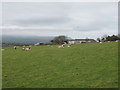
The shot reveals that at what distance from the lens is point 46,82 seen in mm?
11422

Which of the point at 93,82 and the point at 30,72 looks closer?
the point at 93,82

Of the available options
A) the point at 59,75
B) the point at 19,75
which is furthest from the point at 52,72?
the point at 19,75

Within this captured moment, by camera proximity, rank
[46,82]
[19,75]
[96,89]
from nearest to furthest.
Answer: [96,89], [46,82], [19,75]

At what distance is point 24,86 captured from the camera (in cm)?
1082

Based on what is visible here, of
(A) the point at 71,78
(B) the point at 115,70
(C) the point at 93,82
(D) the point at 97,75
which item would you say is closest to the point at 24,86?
(A) the point at 71,78

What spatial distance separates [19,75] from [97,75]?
15.9ft

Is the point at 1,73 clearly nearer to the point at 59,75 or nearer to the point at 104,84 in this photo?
the point at 59,75

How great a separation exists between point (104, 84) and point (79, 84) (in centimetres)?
122

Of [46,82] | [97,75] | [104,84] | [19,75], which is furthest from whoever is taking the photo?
[19,75]

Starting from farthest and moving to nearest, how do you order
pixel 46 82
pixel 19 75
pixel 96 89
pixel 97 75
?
pixel 19 75 < pixel 97 75 < pixel 46 82 < pixel 96 89

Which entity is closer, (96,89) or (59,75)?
(96,89)

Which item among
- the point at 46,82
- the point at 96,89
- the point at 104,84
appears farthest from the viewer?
the point at 46,82

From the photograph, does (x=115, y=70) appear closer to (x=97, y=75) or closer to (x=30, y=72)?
(x=97, y=75)

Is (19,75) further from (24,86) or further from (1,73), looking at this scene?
(24,86)
